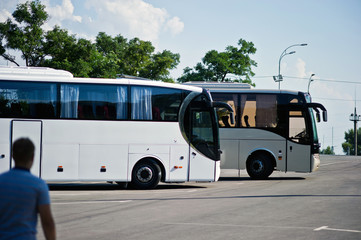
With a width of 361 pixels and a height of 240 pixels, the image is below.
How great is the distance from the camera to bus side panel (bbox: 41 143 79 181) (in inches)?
583

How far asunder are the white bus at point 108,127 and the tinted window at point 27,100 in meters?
0.03

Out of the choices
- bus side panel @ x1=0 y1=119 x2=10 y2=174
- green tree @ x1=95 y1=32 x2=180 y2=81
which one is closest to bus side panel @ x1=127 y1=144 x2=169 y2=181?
bus side panel @ x1=0 y1=119 x2=10 y2=174

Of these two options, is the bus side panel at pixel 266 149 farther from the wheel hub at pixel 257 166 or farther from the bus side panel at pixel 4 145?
the bus side panel at pixel 4 145

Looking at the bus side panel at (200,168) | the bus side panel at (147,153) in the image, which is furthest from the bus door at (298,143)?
the bus side panel at (147,153)

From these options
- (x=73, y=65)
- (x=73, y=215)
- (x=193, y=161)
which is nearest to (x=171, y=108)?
(x=193, y=161)

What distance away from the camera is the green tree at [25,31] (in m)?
38.7

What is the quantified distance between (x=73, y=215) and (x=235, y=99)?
473 inches

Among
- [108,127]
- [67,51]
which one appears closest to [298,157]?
[108,127]

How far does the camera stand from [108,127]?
1545cm

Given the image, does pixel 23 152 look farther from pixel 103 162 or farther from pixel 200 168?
pixel 200 168

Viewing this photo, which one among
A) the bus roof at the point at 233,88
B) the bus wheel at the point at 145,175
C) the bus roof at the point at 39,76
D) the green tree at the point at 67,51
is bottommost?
the bus wheel at the point at 145,175

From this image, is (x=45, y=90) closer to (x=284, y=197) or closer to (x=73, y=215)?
(x=73, y=215)

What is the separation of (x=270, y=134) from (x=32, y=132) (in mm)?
9799

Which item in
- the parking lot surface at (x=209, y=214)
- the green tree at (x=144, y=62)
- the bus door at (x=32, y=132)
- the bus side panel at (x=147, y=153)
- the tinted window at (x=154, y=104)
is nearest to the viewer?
the parking lot surface at (x=209, y=214)
